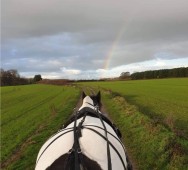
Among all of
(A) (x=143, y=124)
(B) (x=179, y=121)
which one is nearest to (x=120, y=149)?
(A) (x=143, y=124)

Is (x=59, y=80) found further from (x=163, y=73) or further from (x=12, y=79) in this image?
(x=163, y=73)

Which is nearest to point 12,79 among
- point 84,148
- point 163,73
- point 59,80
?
point 59,80

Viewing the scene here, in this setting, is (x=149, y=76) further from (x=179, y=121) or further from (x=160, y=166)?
(x=160, y=166)

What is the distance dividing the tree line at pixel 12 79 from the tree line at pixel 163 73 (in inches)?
1926

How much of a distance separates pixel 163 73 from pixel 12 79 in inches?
2650

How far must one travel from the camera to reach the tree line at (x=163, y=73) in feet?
366

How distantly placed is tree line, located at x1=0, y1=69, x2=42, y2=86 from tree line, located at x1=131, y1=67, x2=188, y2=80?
48.9 metres

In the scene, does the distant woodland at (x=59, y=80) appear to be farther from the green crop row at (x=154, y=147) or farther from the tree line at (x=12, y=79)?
the green crop row at (x=154, y=147)

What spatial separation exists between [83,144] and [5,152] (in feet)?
26.9

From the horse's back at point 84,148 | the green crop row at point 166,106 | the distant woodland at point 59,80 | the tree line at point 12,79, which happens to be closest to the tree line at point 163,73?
the distant woodland at point 59,80

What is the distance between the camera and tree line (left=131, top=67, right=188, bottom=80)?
111500mm

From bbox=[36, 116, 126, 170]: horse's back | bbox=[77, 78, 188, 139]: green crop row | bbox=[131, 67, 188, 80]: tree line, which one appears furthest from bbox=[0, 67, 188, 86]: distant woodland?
bbox=[36, 116, 126, 170]: horse's back

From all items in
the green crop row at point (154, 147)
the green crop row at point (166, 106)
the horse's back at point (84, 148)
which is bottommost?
the green crop row at point (166, 106)

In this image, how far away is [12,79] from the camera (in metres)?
132
